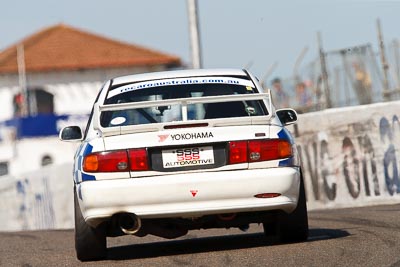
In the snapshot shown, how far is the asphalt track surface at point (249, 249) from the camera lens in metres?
7.78

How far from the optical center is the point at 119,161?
813 centimetres

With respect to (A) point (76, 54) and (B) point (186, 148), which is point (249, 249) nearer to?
(B) point (186, 148)

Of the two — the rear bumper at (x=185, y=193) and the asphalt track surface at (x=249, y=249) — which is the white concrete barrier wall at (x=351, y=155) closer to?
the asphalt track surface at (x=249, y=249)

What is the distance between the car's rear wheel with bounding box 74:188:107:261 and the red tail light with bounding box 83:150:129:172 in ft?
1.57

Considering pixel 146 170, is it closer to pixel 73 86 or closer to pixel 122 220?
pixel 122 220

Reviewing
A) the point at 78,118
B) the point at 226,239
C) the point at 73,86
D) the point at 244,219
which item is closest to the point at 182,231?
the point at 244,219

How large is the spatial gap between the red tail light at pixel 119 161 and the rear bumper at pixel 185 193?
87 millimetres

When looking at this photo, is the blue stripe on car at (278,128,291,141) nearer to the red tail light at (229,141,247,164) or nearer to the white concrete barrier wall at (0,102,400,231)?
the red tail light at (229,141,247,164)

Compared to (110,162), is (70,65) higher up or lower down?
higher up

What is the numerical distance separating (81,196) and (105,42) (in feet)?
189

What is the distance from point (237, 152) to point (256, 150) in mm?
143

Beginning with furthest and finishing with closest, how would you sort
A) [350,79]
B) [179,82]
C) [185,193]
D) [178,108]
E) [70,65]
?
[70,65] < [350,79] < [179,82] < [178,108] < [185,193]

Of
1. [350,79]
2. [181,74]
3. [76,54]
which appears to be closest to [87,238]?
[181,74]

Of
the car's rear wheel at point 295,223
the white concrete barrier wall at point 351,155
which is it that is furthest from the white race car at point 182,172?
the white concrete barrier wall at point 351,155
